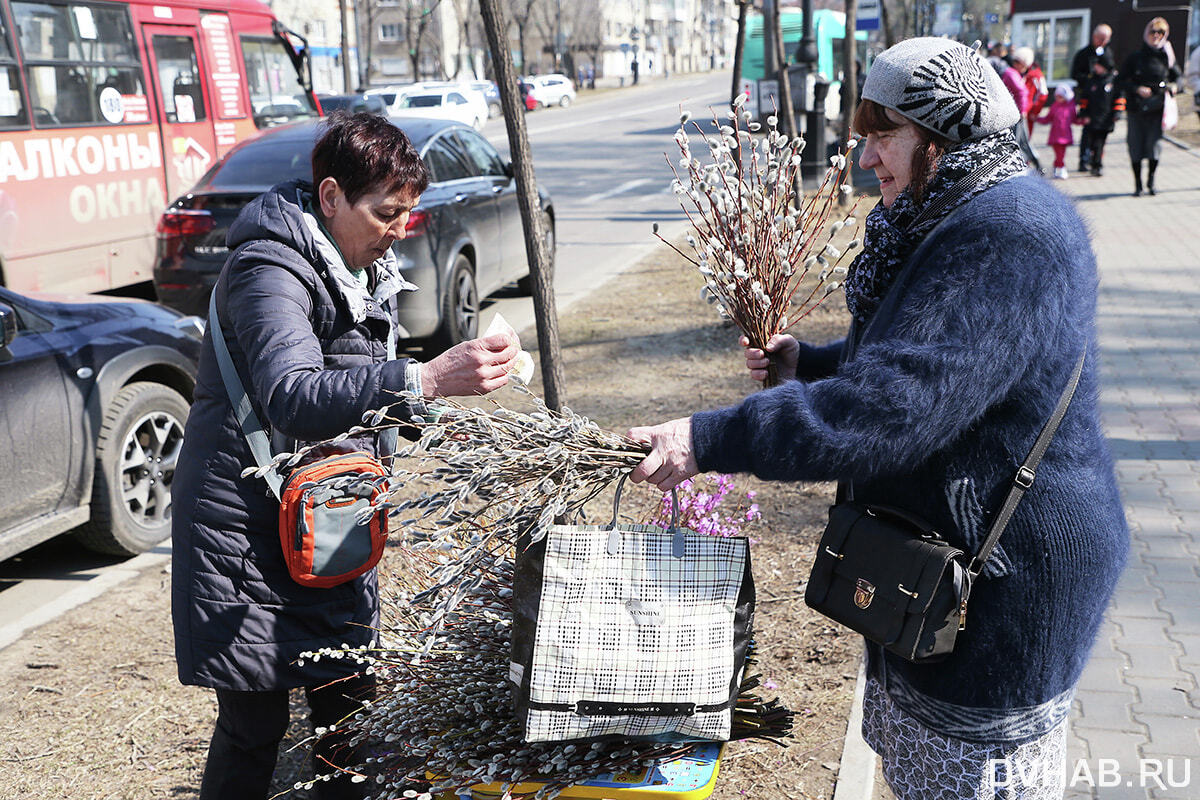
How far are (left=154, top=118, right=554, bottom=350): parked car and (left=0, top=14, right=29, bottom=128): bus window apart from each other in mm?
2282

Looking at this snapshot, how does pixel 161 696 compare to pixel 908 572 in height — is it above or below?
below

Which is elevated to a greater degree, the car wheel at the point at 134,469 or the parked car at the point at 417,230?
the parked car at the point at 417,230

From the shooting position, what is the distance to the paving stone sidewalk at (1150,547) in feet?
10.4

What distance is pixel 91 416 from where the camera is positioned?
4617 millimetres

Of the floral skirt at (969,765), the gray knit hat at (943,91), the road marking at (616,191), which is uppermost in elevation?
the gray knit hat at (943,91)

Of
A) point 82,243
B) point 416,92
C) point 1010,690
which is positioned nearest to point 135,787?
point 1010,690

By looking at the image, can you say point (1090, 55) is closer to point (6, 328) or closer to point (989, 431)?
point (6, 328)

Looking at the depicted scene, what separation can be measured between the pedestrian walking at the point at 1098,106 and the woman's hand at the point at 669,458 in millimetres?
14632

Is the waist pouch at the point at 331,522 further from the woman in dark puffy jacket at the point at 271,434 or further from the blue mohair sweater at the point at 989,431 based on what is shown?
the blue mohair sweater at the point at 989,431

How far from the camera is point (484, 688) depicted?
2240 mm

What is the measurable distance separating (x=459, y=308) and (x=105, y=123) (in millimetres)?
4553

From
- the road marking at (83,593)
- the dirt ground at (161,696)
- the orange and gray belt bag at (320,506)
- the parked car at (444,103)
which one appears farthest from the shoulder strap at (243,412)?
the parked car at (444,103)

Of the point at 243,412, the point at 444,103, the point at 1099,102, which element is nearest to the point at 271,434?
the point at 243,412

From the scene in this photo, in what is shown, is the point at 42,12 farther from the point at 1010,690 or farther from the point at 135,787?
the point at 1010,690
